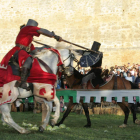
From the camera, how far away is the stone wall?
23.1 meters

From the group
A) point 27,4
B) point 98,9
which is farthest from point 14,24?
point 98,9

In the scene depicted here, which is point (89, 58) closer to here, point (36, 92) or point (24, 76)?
point (36, 92)

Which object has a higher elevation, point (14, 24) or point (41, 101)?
point (14, 24)

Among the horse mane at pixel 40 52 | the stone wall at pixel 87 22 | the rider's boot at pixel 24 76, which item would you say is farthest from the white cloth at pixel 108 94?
the stone wall at pixel 87 22

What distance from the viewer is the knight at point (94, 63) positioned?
753 cm

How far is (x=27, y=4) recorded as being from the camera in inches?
998

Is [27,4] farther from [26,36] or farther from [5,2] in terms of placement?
[26,36]

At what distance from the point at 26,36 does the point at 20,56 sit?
1.68 ft

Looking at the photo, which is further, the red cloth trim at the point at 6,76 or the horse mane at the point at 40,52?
→ the horse mane at the point at 40,52

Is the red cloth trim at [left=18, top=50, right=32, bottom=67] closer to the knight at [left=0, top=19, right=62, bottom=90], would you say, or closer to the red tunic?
the knight at [left=0, top=19, right=62, bottom=90]

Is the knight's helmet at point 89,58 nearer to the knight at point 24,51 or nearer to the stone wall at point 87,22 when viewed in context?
the knight at point 24,51

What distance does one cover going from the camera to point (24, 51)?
6227mm

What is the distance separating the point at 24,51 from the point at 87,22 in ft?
60.1

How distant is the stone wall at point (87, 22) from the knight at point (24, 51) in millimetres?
17210
